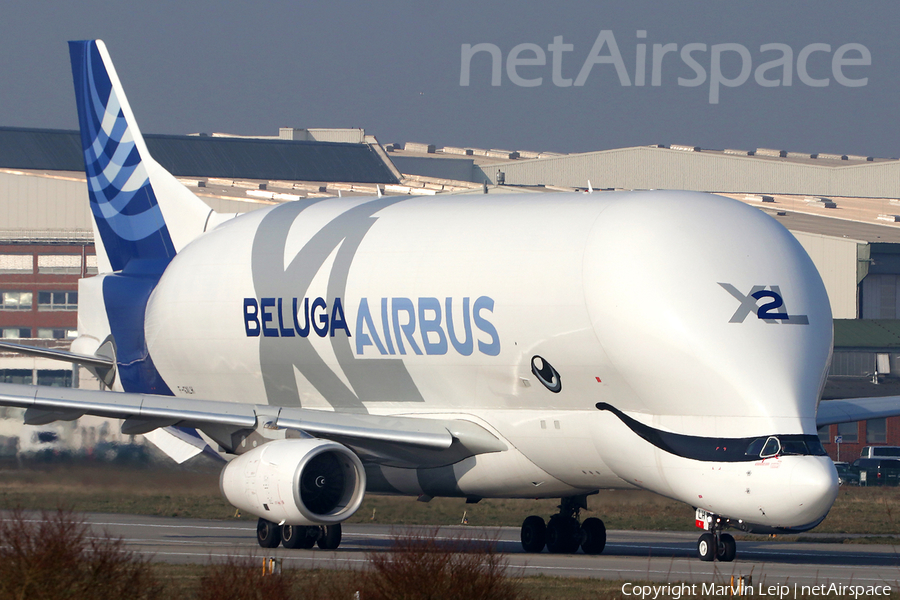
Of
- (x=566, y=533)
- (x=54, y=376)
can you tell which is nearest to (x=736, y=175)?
(x=54, y=376)

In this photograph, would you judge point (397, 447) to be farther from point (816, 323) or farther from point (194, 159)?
point (194, 159)

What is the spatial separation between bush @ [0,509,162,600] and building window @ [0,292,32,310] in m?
57.0

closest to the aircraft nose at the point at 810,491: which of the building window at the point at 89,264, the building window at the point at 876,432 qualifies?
the building window at the point at 876,432

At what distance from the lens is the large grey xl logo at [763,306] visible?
20.4 m

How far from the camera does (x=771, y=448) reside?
776 inches

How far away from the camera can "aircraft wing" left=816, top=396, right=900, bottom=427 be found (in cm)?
2534

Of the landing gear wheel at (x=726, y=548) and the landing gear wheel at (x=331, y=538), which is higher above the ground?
the landing gear wheel at (x=726, y=548)

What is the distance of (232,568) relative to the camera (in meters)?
13.8

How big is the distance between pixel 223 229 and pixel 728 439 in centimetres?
1272

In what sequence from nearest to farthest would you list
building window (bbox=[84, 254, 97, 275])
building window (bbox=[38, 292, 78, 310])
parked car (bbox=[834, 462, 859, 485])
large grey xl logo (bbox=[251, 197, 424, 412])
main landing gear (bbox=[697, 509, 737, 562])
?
main landing gear (bbox=[697, 509, 737, 562]) → large grey xl logo (bbox=[251, 197, 424, 412]) → parked car (bbox=[834, 462, 859, 485]) → building window (bbox=[84, 254, 97, 275]) → building window (bbox=[38, 292, 78, 310])

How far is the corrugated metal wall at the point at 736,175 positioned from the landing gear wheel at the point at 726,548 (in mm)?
71903

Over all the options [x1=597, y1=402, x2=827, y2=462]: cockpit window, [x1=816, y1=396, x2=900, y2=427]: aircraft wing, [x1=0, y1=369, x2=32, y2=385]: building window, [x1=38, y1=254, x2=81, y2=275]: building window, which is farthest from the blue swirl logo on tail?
[x1=38, y1=254, x2=81, y2=275]: building window

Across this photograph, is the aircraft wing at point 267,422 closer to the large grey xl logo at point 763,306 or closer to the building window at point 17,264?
the large grey xl logo at point 763,306

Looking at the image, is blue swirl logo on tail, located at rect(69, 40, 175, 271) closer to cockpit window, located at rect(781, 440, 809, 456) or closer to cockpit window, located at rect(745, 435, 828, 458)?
cockpit window, located at rect(745, 435, 828, 458)
